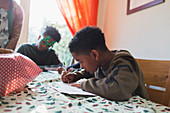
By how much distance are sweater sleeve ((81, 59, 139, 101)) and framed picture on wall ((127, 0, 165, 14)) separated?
3.43 ft

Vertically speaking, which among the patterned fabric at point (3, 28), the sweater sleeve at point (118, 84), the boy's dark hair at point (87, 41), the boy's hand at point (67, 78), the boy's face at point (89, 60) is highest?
the patterned fabric at point (3, 28)

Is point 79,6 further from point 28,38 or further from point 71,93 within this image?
point 71,93

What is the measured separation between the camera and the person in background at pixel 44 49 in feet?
4.73

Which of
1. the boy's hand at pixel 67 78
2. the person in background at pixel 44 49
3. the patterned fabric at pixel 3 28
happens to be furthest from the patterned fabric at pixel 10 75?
the person in background at pixel 44 49

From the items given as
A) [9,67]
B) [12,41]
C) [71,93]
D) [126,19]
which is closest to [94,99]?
[71,93]

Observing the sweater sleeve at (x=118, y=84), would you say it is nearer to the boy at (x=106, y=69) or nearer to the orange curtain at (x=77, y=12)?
the boy at (x=106, y=69)

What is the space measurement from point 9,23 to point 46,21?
932mm

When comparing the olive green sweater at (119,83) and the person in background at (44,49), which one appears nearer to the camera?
the olive green sweater at (119,83)

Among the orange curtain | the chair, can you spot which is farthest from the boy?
the orange curtain

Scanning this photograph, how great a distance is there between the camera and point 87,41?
71 cm

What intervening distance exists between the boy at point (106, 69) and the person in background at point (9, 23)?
2.21 feet

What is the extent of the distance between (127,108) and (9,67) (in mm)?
469

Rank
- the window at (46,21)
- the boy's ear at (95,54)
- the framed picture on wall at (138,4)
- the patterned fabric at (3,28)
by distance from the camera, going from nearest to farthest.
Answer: the boy's ear at (95,54), the patterned fabric at (3,28), the framed picture on wall at (138,4), the window at (46,21)

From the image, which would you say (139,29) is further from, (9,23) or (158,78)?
(9,23)
